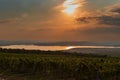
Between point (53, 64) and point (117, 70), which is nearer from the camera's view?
point (117, 70)

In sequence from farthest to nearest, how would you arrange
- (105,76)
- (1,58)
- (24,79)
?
(1,58)
(24,79)
(105,76)

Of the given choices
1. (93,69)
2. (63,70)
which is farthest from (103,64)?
(63,70)

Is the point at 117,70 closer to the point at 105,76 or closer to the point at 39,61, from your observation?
the point at 105,76

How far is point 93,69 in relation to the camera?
35656 millimetres

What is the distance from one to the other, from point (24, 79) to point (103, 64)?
8702 mm

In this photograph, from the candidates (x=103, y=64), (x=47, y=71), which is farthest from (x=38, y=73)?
(x=103, y=64)

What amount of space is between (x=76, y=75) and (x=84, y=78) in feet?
3.68

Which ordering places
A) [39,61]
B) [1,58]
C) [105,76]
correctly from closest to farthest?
[105,76]
[39,61]
[1,58]

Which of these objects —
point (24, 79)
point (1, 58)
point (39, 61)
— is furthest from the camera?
point (1, 58)

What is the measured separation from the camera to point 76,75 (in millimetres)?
36188

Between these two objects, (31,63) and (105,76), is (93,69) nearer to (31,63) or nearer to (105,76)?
(105,76)

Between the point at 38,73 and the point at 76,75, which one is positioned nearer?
the point at 76,75

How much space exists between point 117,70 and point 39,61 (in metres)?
10.1

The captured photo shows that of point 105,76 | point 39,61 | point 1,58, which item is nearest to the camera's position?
point 105,76
